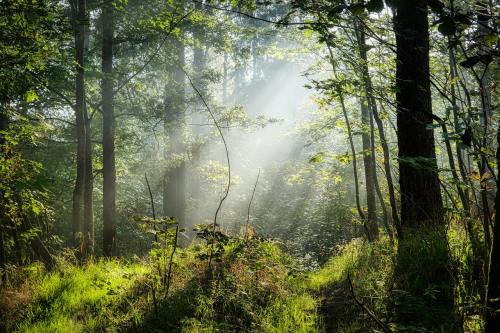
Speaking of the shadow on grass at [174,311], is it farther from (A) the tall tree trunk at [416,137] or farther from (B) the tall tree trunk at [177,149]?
(B) the tall tree trunk at [177,149]

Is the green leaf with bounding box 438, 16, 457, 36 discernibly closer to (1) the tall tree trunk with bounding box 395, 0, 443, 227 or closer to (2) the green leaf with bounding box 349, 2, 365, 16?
(2) the green leaf with bounding box 349, 2, 365, 16

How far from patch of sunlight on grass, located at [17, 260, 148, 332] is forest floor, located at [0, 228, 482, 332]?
1 centimetres

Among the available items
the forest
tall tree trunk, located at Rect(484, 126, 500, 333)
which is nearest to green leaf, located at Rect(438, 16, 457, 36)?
the forest

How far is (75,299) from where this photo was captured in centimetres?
502

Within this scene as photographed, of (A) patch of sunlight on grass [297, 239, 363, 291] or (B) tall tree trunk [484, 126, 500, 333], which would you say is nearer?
(B) tall tree trunk [484, 126, 500, 333]

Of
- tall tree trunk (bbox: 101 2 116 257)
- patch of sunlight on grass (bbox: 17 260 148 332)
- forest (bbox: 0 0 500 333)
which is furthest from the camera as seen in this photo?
tall tree trunk (bbox: 101 2 116 257)

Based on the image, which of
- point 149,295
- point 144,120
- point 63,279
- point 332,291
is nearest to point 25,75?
point 63,279

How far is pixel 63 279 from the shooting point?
575cm

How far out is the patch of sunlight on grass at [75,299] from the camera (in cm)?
425

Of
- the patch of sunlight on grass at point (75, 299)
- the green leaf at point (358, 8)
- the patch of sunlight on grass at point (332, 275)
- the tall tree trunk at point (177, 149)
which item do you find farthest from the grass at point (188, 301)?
the tall tree trunk at point (177, 149)

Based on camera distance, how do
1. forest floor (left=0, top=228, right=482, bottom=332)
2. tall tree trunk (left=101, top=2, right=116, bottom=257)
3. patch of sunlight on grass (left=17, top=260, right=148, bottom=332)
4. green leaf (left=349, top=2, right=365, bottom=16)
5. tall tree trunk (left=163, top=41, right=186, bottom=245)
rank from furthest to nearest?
tall tree trunk (left=163, top=41, right=186, bottom=245) → tall tree trunk (left=101, top=2, right=116, bottom=257) → patch of sunlight on grass (left=17, top=260, right=148, bottom=332) → forest floor (left=0, top=228, right=482, bottom=332) → green leaf (left=349, top=2, right=365, bottom=16)

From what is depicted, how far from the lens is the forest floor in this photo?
3.89m

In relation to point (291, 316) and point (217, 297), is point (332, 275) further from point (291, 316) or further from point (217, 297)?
point (217, 297)

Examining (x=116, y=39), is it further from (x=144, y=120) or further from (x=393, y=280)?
(x=393, y=280)
